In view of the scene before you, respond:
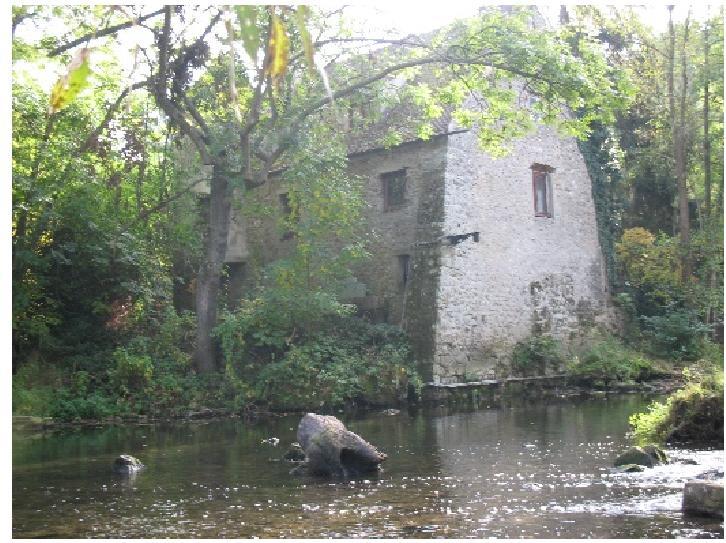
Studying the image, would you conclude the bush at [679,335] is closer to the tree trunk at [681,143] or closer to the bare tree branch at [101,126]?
the tree trunk at [681,143]

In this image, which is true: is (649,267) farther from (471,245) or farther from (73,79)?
(73,79)

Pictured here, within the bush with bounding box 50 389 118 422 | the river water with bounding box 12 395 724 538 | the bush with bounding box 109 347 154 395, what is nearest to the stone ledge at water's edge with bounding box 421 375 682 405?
Result: the river water with bounding box 12 395 724 538

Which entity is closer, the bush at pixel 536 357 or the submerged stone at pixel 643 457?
the submerged stone at pixel 643 457

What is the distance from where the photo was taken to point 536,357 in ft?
63.2

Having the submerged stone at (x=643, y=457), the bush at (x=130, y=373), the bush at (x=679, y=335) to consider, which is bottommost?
the submerged stone at (x=643, y=457)

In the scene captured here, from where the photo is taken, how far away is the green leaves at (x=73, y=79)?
246cm

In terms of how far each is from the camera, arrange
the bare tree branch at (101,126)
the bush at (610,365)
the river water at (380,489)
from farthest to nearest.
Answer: the bush at (610,365)
the bare tree branch at (101,126)
the river water at (380,489)

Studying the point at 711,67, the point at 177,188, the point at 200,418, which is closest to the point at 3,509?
the point at 200,418

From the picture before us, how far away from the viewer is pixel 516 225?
1977 centimetres

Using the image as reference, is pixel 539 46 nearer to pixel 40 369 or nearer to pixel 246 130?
pixel 246 130

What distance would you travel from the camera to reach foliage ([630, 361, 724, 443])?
9656 millimetres

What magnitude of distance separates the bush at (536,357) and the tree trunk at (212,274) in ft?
22.3

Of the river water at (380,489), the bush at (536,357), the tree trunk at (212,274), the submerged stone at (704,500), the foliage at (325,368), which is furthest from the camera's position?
the bush at (536,357)

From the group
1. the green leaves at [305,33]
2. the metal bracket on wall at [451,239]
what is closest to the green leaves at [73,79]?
the green leaves at [305,33]
